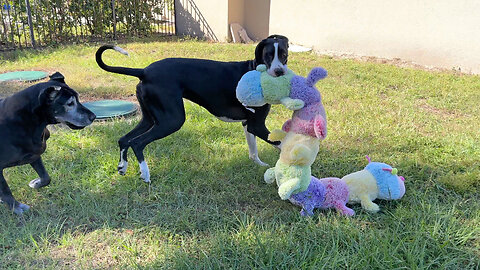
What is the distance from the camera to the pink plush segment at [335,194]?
8.92 feet

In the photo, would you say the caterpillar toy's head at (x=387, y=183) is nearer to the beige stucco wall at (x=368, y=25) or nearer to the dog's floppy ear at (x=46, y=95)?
the dog's floppy ear at (x=46, y=95)

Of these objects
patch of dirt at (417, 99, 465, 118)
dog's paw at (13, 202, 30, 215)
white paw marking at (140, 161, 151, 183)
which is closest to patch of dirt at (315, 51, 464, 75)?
patch of dirt at (417, 99, 465, 118)

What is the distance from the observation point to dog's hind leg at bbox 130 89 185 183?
3.14m

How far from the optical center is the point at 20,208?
281 centimetres

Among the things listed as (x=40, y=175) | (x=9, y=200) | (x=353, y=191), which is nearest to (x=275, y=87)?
(x=353, y=191)

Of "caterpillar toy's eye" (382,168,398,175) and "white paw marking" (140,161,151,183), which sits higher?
"caterpillar toy's eye" (382,168,398,175)

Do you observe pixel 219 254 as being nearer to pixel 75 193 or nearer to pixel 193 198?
pixel 193 198

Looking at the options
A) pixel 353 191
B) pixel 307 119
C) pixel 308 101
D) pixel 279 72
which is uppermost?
pixel 279 72

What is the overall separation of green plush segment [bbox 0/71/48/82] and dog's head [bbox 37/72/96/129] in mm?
4164

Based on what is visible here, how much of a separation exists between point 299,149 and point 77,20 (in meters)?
10.4

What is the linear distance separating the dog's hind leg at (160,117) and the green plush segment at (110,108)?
1.72 metres

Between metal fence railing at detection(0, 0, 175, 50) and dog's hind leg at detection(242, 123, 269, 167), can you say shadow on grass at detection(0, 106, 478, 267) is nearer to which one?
dog's hind leg at detection(242, 123, 269, 167)

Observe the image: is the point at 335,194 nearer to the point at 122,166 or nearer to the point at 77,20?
the point at 122,166

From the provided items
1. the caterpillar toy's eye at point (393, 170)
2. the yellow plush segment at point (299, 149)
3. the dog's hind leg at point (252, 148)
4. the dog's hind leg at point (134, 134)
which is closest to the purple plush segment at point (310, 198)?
the yellow plush segment at point (299, 149)
